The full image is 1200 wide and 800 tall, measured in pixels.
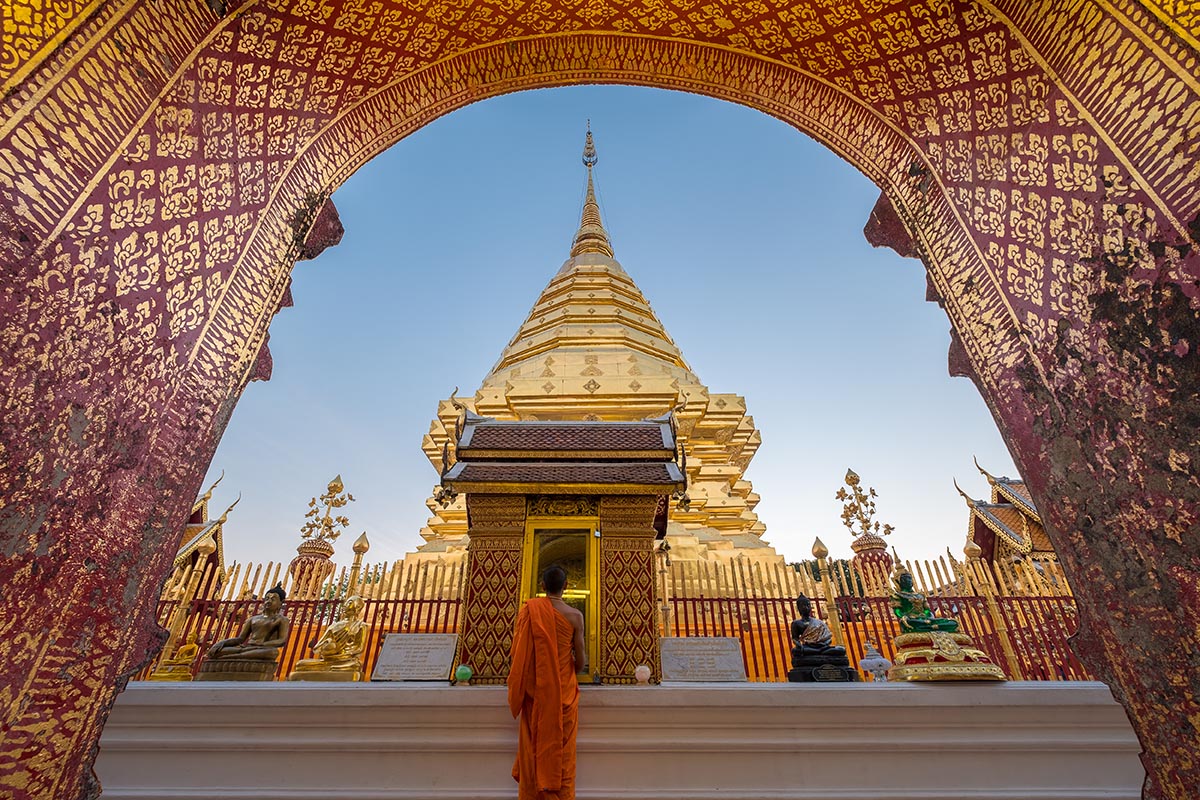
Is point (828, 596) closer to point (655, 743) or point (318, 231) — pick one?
point (655, 743)

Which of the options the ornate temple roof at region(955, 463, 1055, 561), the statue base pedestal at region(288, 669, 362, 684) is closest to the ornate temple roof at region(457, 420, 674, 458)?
the statue base pedestal at region(288, 669, 362, 684)

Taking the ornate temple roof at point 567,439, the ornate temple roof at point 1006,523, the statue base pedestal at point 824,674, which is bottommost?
the statue base pedestal at point 824,674

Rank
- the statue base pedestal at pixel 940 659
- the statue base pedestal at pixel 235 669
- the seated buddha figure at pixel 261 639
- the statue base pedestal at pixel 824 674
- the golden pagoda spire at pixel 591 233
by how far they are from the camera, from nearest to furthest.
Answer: the statue base pedestal at pixel 940 659
the statue base pedestal at pixel 824 674
the statue base pedestal at pixel 235 669
the seated buddha figure at pixel 261 639
the golden pagoda spire at pixel 591 233

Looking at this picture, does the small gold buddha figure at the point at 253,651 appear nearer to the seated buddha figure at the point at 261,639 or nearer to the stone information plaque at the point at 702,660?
the seated buddha figure at the point at 261,639

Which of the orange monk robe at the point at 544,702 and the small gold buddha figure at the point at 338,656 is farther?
the small gold buddha figure at the point at 338,656

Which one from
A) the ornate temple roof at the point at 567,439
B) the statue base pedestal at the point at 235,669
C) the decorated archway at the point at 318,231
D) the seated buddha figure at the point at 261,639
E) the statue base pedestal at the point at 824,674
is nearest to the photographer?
the decorated archway at the point at 318,231

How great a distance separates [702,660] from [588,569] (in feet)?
3.06

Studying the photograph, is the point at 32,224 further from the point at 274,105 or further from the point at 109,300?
the point at 274,105

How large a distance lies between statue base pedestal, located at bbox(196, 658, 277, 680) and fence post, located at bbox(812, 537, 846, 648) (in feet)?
14.6

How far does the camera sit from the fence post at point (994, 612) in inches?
216

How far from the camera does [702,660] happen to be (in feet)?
12.7

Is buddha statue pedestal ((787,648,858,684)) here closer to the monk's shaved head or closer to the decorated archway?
the decorated archway

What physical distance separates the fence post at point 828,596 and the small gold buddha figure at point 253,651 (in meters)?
4.43

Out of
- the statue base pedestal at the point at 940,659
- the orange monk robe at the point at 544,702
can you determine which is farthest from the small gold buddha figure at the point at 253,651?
the statue base pedestal at the point at 940,659
